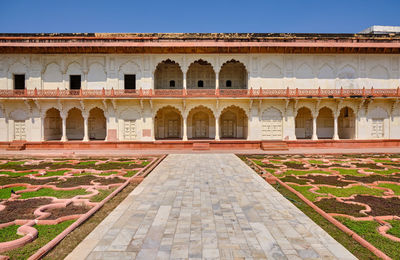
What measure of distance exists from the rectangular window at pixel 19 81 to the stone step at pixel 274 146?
19974mm

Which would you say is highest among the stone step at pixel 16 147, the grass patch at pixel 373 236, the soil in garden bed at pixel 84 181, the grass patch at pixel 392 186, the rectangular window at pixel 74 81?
the rectangular window at pixel 74 81

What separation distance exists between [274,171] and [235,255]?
6320mm

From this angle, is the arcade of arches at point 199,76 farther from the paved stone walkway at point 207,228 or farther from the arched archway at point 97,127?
the paved stone walkway at point 207,228

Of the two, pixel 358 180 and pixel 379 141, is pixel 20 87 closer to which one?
pixel 358 180

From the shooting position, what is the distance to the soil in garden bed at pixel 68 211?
15.6 ft

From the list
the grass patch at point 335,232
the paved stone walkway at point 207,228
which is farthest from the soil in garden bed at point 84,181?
the grass patch at point 335,232

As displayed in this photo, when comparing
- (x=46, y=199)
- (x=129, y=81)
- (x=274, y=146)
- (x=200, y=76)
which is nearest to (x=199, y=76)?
(x=200, y=76)

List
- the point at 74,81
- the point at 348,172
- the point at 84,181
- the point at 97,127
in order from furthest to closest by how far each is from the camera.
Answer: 1. the point at 97,127
2. the point at 74,81
3. the point at 348,172
4. the point at 84,181

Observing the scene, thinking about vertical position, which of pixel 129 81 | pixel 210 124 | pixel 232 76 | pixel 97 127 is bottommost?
pixel 97 127

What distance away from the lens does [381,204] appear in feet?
17.5

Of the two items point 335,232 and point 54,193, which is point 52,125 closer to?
point 54,193

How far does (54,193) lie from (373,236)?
7157mm

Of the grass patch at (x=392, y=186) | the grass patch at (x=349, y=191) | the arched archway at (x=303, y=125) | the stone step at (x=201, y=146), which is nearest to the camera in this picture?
the grass patch at (x=349, y=191)

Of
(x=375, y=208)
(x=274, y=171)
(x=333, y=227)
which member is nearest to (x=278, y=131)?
(x=274, y=171)
